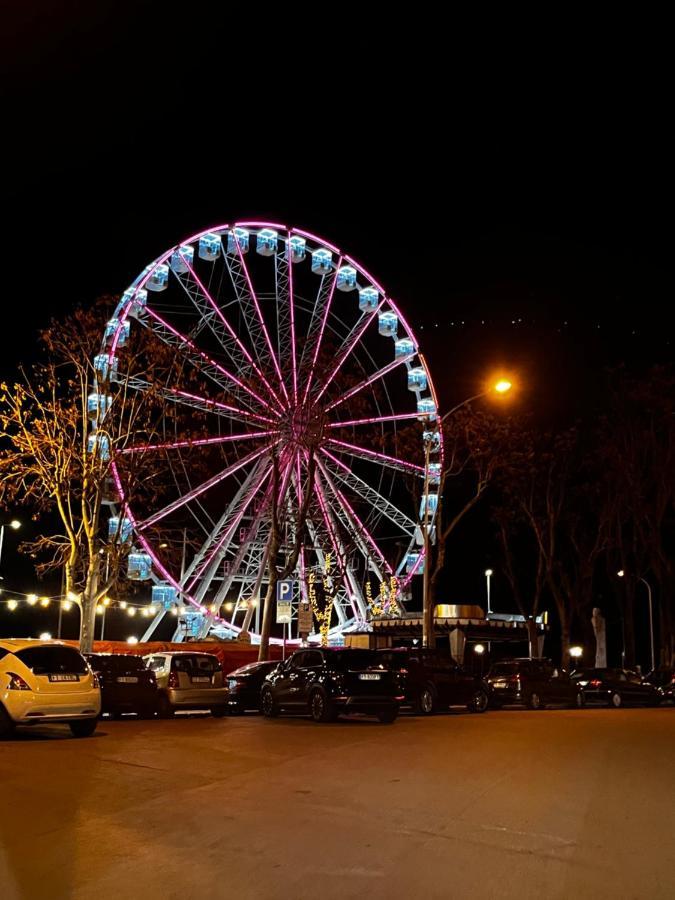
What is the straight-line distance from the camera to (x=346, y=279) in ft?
120

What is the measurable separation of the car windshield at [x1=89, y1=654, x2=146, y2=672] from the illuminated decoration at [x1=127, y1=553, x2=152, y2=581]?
10963 mm

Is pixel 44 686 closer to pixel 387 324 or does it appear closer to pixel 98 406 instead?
pixel 98 406

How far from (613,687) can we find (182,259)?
66.4 ft

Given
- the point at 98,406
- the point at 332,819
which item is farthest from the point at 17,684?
the point at 98,406

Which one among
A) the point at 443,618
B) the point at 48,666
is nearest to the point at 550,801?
the point at 48,666

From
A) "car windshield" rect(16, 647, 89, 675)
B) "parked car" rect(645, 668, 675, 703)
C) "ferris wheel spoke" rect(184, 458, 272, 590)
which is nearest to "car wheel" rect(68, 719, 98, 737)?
"car windshield" rect(16, 647, 89, 675)

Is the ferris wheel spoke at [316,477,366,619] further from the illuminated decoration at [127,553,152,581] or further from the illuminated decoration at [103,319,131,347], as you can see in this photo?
the illuminated decoration at [103,319,131,347]

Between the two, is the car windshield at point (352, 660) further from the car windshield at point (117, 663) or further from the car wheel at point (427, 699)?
the car windshield at point (117, 663)

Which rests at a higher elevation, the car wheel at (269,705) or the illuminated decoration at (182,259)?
the illuminated decoration at (182,259)

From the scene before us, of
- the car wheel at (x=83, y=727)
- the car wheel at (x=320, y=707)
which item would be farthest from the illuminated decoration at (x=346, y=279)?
the car wheel at (x=83, y=727)

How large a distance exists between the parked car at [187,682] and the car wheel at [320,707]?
306 cm

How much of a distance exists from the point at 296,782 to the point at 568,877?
472 cm

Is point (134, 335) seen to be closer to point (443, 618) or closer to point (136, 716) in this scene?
point (136, 716)

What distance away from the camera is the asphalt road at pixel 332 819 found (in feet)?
21.3
